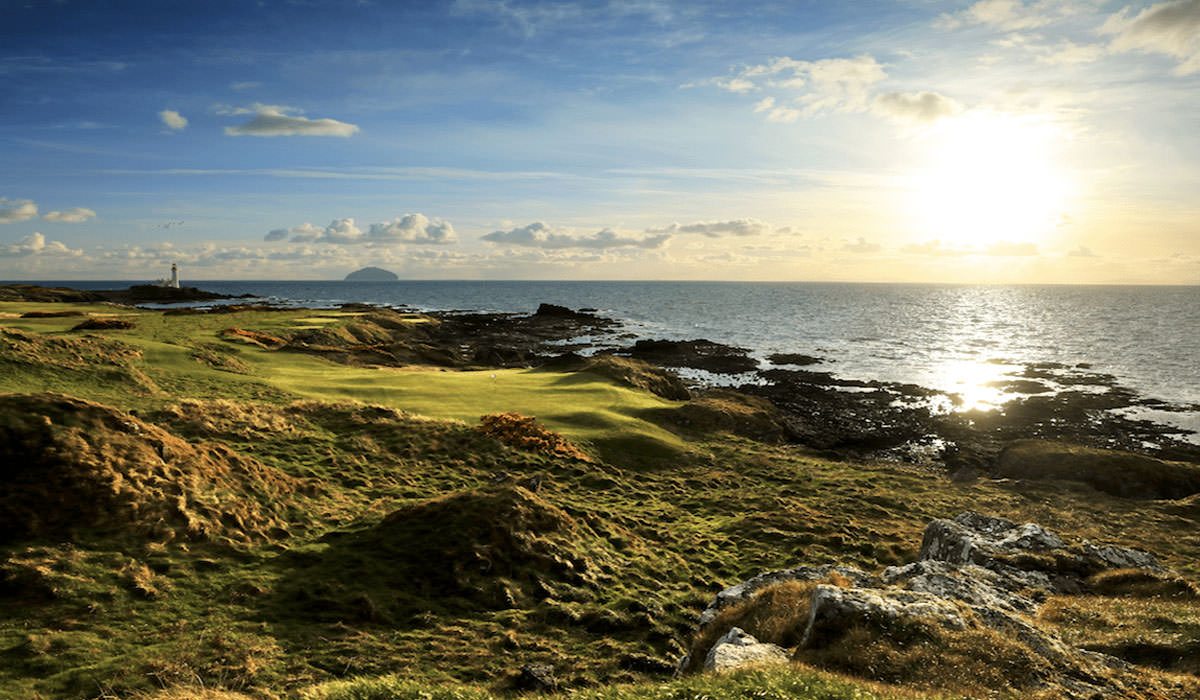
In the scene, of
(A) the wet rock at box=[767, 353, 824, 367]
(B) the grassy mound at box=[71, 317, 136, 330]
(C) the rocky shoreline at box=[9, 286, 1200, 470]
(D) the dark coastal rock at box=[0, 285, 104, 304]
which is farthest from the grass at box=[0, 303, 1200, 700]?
(D) the dark coastal rock at box=[0, 285, 104, 304]

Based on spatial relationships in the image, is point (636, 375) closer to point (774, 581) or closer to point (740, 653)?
point (774, 581)

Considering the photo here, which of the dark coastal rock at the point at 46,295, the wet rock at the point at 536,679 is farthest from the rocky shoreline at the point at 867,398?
the dark coastal rock at the point at 46,295

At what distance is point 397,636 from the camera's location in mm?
15258

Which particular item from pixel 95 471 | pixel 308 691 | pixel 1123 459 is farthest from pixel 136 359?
pixel 1123 459

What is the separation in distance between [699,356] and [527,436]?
5883cm

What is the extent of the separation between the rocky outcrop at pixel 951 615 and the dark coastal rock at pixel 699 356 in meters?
59.2

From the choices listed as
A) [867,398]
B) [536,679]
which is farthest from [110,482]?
[867,398]

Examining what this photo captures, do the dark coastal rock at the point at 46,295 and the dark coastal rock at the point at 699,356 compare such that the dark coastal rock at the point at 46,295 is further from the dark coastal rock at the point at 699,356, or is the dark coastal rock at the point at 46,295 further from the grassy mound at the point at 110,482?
the grassy mound at the point at 110,482

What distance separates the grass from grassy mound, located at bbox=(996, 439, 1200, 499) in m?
2.38

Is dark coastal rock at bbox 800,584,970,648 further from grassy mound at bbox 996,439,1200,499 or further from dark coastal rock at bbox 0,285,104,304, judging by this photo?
dark coastal rock at bbox 0,285,104,304

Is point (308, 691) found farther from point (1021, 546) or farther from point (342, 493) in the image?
point (1021, 546)

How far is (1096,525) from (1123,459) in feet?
35.7

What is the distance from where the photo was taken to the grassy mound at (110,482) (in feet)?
53.0

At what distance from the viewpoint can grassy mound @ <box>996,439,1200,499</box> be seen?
115ft
